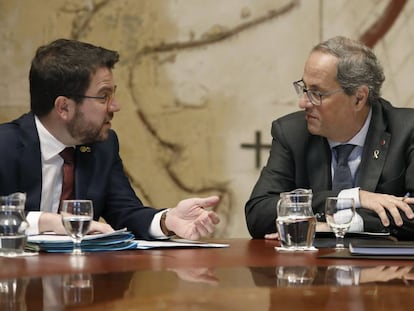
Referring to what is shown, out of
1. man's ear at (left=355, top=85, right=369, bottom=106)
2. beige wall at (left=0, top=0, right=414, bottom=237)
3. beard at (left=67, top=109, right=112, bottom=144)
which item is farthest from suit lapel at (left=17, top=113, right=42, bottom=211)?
beige wall at (left=0, top=0, right=414, bottom=237)

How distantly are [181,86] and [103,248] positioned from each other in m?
2.29

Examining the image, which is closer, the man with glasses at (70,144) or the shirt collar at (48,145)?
the man with glasses at (70,144)

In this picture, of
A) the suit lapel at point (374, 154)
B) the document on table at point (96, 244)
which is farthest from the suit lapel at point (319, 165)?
the document on table at point (96, 244)

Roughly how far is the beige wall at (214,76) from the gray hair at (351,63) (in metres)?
1.10

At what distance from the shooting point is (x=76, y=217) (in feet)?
7.47

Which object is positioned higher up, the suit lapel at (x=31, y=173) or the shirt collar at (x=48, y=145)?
the shirt collar at (x=48, y=145)

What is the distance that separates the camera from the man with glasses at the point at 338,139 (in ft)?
10.7

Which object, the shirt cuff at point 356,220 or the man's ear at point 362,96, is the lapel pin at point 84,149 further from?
the man's ear at point 362,96

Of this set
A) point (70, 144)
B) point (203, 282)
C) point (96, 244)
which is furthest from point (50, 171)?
point (203, 282)

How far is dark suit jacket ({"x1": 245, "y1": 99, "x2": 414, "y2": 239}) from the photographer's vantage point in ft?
10.6

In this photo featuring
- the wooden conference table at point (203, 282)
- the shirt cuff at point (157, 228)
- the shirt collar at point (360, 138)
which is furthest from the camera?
the shirt collar at point (360, 138)

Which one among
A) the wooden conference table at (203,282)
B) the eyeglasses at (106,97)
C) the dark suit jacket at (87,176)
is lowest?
the wooden conference table at (203,282)

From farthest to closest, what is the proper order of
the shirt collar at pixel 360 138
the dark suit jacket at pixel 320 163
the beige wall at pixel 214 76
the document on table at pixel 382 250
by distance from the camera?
1. the beige wall at pixel 214 76
2. the shirt collar at pixel 360 138
3. the dark suit jacket at pixel 320 163
4. the document on table at pixel 382 250

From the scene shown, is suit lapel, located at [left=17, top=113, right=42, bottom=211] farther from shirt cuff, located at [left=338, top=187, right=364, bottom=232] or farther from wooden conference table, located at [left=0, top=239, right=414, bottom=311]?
shirt cuff, located at [left=338, top=187, right=364, bottom=232]
